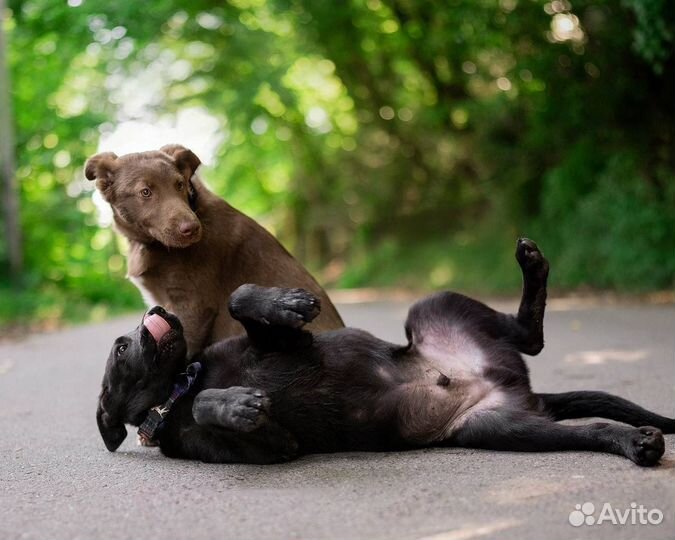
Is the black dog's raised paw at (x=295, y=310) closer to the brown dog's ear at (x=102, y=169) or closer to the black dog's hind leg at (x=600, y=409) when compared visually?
the black dog's hind leg at (x=600, y=409)

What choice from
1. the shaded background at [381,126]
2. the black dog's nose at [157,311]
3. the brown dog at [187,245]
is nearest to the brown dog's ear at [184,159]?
the brown dog at [187,245]

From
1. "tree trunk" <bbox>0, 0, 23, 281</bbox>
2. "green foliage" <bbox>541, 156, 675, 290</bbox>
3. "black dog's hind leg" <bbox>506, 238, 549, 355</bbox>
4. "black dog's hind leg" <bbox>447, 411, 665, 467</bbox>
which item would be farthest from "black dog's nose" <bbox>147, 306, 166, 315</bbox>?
"tree trunk" <bbox>0, 0, 23, 281</bbox>

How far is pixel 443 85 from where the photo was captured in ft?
61.7

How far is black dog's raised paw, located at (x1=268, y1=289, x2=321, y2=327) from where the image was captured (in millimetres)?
3895

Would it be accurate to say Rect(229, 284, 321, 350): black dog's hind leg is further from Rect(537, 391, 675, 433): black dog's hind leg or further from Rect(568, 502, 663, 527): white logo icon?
Rect(568, 502, 663, 527): white logo icon

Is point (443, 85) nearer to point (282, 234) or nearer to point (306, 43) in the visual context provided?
point (306, 43)

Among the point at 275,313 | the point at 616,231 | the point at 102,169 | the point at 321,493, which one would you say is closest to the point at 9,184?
the point at 616,231

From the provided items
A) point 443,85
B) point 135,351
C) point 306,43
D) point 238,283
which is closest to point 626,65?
point 443,85

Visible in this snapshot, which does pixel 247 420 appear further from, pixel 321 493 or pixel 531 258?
pixel 531 258

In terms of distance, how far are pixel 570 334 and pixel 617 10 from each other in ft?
20.2

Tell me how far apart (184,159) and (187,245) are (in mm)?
664

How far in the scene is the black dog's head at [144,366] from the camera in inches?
164

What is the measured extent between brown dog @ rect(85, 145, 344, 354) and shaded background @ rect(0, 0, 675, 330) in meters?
5.44

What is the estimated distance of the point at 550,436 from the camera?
3.81 metres
